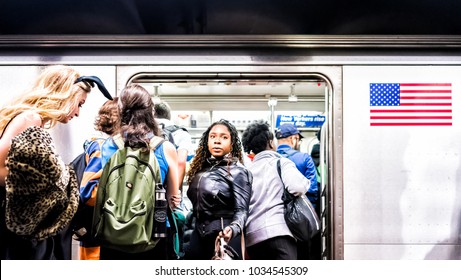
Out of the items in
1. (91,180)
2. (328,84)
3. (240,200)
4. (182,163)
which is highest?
(328,84)

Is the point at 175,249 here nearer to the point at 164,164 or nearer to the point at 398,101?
the point at 164,164

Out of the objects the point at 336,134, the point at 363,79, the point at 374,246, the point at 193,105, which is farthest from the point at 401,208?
the point at 193,105

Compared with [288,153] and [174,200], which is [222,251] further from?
[288,153]

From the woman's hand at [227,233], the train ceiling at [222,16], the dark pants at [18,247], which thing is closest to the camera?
the dark pants at [18,247]

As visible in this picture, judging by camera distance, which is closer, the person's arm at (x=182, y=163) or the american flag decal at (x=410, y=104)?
the person's arm at (x=182, y=163)

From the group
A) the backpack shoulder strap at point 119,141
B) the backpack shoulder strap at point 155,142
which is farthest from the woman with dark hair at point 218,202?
the backpack shoulder strap at point 119,141

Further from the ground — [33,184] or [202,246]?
[33,184]

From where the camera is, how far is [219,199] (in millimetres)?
3215

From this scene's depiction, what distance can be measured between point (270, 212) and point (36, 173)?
164cm

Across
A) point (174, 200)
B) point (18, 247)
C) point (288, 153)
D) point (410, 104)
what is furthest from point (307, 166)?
point (18, 247)

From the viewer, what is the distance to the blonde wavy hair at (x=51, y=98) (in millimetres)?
2590

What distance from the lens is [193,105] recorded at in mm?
6652

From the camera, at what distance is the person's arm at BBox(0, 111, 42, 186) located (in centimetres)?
245

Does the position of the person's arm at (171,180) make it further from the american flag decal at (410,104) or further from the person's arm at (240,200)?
the american flag decal at (410,104)
